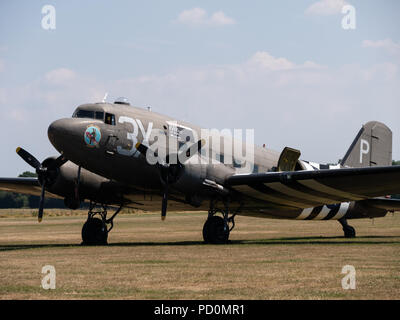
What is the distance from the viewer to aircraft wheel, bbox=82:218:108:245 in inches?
906

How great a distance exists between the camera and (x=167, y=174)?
67.9ft

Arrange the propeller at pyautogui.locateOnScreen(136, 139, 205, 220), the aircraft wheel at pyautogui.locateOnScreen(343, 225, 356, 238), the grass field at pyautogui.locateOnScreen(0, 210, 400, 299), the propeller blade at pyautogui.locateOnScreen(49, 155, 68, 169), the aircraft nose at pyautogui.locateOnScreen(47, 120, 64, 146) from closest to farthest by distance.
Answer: the grass field at pyautogui.locateOnScreen(0, 210, 400, 299)
the aircraft nose at pyautogui.locateOnScreen(47, 120, 64, 146)
the propeller at pyautogui.locateOnScreen(136, 139, 205, 220)
the propeller blade at pyautogui.locateOnScreen(49, 155, 68, 169)
the aircraft wheel at pyautogui.locateOnScreen(343, 225, 356, 238)

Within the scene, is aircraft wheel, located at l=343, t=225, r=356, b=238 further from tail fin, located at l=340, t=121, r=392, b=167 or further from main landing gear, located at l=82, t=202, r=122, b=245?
main landing gear, located at l=82, t=202, r=122, b=245

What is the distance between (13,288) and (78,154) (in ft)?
31.4

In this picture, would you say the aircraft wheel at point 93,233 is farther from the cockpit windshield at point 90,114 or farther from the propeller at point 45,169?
the cockpit windshield at point 90,114

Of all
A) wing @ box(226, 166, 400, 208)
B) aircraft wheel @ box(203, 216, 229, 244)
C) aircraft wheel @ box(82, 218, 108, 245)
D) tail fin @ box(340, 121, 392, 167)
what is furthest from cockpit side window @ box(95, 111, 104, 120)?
tail fin @ box(340, 121, 392, 167)

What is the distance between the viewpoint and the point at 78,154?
Answer: 19906 millimetres

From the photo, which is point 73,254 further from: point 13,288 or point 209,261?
point 13,288

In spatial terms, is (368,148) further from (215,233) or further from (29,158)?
(29,158)

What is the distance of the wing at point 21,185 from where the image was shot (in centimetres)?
2559

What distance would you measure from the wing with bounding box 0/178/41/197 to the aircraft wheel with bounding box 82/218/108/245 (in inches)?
136

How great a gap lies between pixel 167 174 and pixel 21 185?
335 inches

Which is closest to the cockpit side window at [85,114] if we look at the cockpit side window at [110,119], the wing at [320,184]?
the cockpit side window at [110,119]
